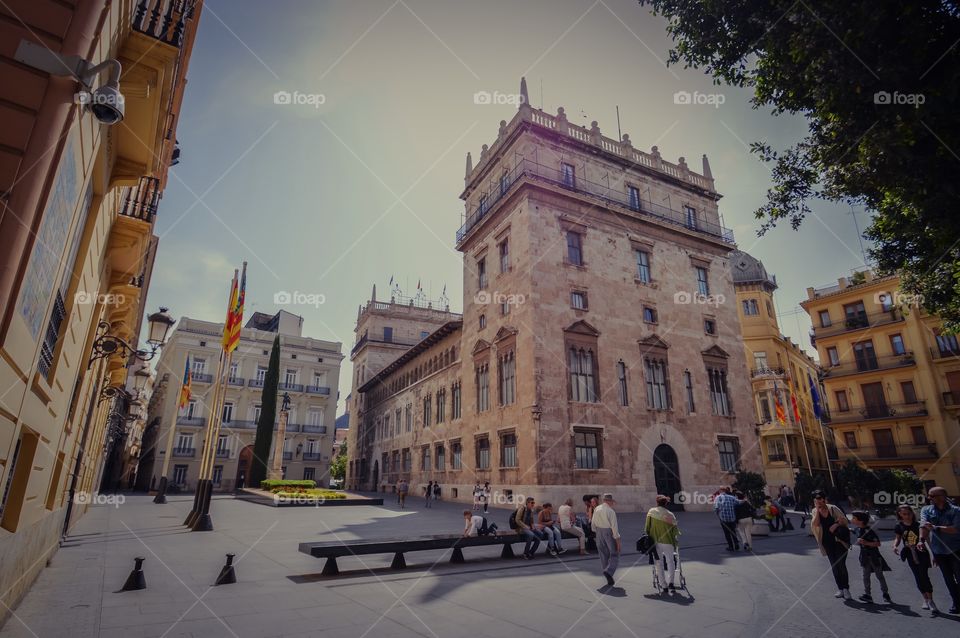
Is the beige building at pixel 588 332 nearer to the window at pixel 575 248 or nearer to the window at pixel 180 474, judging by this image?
the window at pixel 575 248

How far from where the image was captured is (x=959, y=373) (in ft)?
105

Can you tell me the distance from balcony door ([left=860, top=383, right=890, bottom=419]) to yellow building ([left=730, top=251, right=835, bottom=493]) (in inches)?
142

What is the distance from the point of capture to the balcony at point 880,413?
3331cm

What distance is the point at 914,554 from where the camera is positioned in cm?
673

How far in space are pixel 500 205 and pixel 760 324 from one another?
2923 cm

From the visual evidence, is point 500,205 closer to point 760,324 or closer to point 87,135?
point 87,135

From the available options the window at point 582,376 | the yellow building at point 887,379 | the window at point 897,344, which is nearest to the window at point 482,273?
the window at point 582,376

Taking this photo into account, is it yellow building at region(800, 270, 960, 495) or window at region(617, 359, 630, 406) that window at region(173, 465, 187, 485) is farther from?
yellow building at region(800, 270, 960, 495)

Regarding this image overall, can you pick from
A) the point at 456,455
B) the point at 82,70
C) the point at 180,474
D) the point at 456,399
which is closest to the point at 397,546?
the point at 82,70

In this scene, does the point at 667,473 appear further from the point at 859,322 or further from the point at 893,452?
the point at 859,322

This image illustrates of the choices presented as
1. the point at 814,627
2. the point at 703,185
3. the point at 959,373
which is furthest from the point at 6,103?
the point at 959,373

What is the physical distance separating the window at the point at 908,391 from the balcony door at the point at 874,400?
4.12 feet

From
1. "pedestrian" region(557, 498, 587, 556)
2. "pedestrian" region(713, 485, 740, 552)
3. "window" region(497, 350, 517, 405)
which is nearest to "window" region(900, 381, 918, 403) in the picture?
"window" region(497, 350, 517, 405)

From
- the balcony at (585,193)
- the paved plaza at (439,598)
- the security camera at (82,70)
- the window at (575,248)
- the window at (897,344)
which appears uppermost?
the balcony at (585,193)
